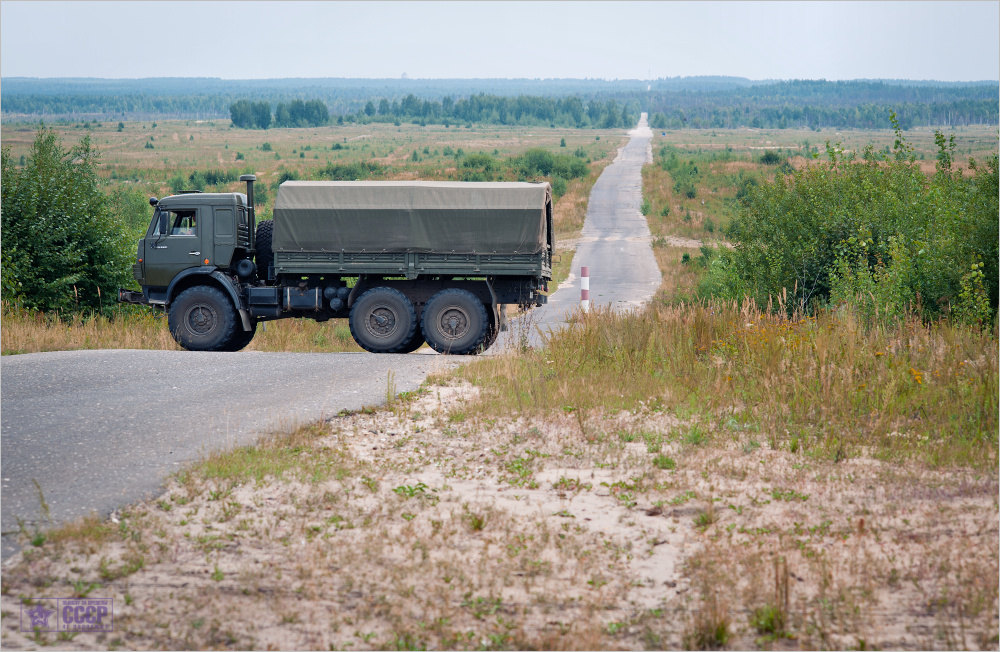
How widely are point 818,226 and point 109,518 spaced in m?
15.3

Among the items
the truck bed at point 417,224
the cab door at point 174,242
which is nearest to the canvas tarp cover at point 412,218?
the truck bed at point 417,224

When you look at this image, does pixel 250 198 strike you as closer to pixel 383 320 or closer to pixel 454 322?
pixel 383 320

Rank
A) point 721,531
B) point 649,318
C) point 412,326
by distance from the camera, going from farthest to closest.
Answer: point 412,326
point 649,318
point 721,531

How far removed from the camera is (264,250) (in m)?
15.7

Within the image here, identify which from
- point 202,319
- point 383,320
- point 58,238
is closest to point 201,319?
point 202,319

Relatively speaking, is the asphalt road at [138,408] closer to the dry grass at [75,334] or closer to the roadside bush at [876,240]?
the dry grass at [75,334]

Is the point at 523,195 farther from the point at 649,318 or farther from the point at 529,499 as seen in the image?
the point at 529,499

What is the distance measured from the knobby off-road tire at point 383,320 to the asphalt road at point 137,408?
2.48ft

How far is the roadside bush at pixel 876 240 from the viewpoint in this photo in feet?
42.7

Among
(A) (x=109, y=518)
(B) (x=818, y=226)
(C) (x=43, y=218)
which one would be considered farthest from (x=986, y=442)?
(C) (x=43, y=218)

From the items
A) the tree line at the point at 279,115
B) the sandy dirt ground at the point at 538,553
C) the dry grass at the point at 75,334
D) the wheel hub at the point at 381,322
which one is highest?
the tree line at the point at 279,115

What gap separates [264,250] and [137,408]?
5766 mm

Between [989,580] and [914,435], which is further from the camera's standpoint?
[914,435]

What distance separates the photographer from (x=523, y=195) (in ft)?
47.7
